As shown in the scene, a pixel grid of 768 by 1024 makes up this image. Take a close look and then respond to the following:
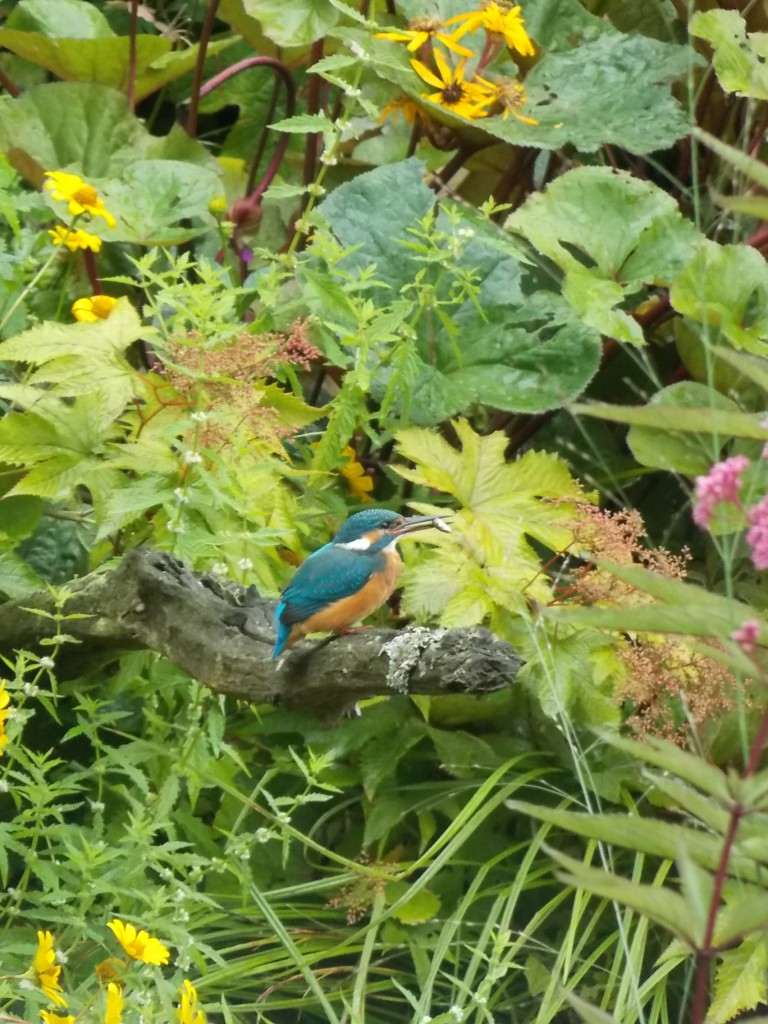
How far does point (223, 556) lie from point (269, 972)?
58 cm

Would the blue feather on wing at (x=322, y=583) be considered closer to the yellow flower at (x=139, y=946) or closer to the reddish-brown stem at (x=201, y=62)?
the yellow flower at (x=139, y=946)

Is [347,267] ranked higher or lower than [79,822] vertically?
higher

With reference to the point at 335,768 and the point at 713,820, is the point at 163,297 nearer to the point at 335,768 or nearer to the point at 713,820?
the point at 335,768

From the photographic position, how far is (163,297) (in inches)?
64.9

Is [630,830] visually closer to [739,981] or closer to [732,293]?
[739,981]

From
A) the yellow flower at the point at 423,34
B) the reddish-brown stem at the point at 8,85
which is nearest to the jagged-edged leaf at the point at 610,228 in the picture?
the yellow flower at the point at 423,34

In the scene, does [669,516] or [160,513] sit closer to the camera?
[160,513]

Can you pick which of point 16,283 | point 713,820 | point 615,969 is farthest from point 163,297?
point 713,820

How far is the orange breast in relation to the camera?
1.41 meters

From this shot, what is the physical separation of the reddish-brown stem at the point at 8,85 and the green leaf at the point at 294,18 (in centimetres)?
64

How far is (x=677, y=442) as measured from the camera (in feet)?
6.64

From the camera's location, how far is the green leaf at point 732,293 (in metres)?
2.00

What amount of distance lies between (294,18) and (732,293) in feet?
2.90

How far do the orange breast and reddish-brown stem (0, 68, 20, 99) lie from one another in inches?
64.7
